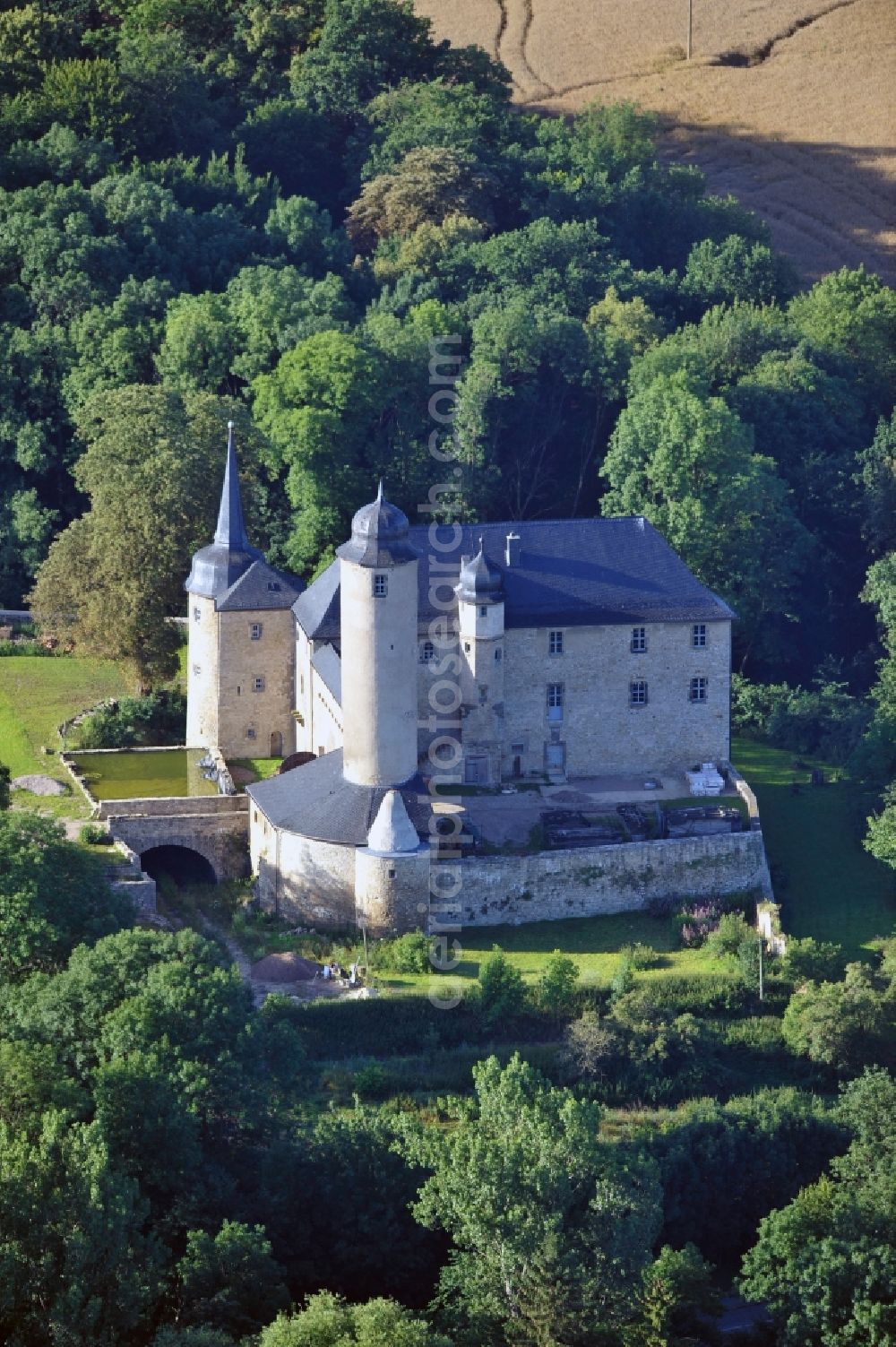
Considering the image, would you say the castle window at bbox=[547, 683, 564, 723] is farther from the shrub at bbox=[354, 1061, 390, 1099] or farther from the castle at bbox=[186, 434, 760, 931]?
the shrub at bbox=[354, 1061, 390, 1099]

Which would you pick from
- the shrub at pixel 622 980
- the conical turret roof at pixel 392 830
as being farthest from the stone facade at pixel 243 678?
the shrub at pixel 622 980

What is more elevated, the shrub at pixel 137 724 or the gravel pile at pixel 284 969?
the shrub at pixel 137 724

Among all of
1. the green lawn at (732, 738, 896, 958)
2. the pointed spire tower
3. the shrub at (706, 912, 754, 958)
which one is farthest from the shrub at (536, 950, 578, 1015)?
the pointed spire tower

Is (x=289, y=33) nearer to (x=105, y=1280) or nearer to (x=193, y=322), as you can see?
(x=193, y=322)

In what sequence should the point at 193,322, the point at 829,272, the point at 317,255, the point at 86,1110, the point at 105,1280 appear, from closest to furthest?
the point at 105,1280, the point at 86,1110, the point at 193,322, the point at 317,255, the point at 829,272

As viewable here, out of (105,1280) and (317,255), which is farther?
(317,255)

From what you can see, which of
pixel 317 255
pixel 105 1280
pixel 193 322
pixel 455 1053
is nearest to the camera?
pixel 105 1280

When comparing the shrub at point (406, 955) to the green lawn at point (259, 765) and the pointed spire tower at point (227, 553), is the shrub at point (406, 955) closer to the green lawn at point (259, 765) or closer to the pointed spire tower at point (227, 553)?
the green lawn at point (259, 765)

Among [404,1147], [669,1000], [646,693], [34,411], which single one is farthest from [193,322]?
[404,1147]
